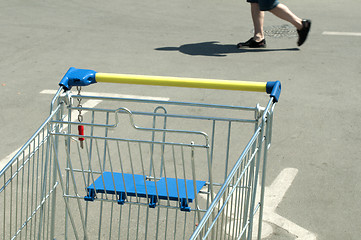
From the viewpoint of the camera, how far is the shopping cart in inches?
123

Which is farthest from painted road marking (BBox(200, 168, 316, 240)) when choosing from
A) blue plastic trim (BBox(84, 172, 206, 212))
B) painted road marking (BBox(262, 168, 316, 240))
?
blue plastic trim (BBox(84, 172, 206, 212))

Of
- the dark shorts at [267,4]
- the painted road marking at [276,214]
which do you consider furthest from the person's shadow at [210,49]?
the painted road marking at [276,214]

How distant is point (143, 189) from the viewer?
10.9 ft

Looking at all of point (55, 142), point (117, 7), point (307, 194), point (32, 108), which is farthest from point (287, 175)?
point (117, 7)

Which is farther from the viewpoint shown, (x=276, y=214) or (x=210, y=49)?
(x=210, y=49)

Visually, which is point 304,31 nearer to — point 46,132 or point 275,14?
point 275,14

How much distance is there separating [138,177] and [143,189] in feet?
0.73

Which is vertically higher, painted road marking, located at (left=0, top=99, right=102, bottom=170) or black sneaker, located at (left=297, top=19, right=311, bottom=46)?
black sneaker, located at (left=297, top=19, right=311, bottom=46)

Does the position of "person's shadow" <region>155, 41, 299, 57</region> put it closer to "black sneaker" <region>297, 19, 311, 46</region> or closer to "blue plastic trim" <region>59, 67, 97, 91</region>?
"black sneaker" <region>297, 19, 311, 46</region>

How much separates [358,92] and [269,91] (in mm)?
4438

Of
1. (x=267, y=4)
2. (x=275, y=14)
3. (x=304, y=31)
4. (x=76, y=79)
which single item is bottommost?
(x=304, y=31)

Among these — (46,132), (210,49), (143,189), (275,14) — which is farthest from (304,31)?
(143,189)

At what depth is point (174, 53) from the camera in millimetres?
9266

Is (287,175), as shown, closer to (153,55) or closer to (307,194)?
(307,194)
